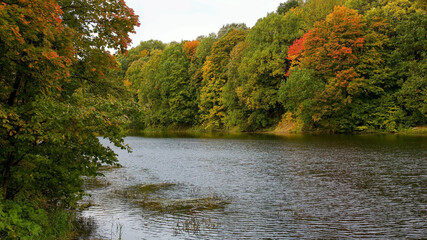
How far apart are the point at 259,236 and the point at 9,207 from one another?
6052mm

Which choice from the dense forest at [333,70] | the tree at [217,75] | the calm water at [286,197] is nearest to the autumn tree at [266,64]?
the dense forest at [333,70]

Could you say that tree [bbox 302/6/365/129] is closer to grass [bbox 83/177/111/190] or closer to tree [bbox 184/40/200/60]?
grass [bbox 83/177/111/190]

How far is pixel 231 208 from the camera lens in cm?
1314

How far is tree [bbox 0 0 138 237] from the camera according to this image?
709cm

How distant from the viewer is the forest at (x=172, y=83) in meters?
7.49

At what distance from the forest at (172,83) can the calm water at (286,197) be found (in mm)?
2414

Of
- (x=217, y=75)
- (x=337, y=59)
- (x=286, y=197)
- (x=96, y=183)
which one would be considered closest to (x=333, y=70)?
(x=337, y=59)

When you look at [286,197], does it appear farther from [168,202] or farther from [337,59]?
[337,59]

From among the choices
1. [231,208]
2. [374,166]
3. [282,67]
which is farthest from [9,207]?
[282,67]

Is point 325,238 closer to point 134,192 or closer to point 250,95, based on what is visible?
point 134,192

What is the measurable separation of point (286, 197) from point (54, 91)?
32.0ft

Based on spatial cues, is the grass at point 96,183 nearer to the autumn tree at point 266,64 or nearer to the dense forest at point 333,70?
the dense forest at point 333,70

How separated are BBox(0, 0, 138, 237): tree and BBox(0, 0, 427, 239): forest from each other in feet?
0.10

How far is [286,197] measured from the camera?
1461 cm
